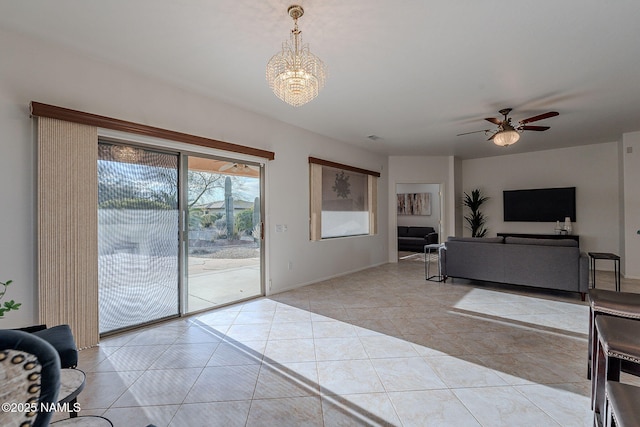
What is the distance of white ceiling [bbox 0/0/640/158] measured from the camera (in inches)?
84.3

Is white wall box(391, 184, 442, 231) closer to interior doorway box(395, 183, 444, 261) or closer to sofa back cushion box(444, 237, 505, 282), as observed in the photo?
interior doorway box(395, 183, 444, 261)

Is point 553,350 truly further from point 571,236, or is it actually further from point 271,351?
point 571,236

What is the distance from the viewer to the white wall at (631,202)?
541cm

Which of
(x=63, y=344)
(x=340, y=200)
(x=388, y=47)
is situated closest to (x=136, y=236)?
(x=63, y=344)

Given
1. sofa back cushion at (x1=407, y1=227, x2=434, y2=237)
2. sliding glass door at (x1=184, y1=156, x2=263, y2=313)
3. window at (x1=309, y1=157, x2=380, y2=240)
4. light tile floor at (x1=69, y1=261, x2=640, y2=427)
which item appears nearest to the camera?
light tile floor at (x1=69, y1=261, x2=640, y2=427)

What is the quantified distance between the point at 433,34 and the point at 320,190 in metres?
3.21

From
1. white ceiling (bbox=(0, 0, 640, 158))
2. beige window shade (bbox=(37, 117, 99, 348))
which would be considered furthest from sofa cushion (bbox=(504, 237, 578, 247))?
beige window shade (bbox=(37, 117, 99, 348))

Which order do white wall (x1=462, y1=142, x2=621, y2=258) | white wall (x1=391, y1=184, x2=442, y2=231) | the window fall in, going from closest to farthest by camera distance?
1. the window
2. white wall (x1=462, y1=142, x2=621, y2=258)
3. white wall (x1=391, y1=184, x2=442, y2=231)

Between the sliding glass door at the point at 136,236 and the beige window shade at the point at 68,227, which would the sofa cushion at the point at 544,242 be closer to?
the sliding glass door at the point at 136,236

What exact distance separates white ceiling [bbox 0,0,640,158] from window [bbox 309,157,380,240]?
4.58 feet

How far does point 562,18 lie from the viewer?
2227 mm

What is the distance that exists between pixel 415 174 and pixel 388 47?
16.7ft

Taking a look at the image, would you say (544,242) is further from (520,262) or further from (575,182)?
(575,182)

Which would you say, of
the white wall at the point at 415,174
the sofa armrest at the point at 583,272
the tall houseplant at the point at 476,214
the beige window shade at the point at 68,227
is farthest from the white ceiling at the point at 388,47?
the tall houseplant at the point at 476,214
